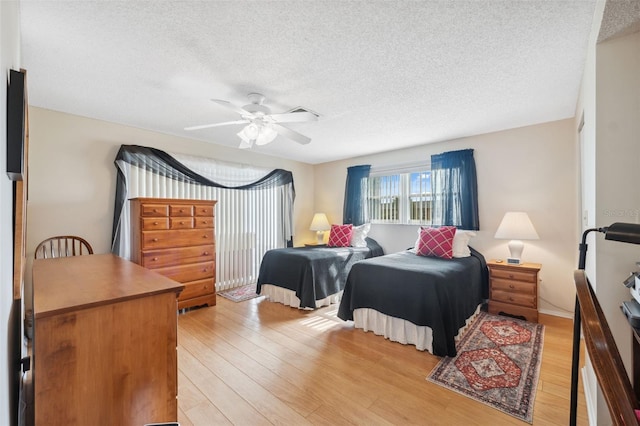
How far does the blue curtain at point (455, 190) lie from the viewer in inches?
150

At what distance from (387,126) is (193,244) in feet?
9.35

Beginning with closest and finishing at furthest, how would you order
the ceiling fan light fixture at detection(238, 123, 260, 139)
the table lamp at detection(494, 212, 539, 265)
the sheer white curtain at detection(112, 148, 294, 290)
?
the ceiling fan light fixture at detection(238, 123, 260, 139) → the table lamp at detection(494, 212, 539, 265) → the sheer white curtain at detection(112, 148, 294, 290)

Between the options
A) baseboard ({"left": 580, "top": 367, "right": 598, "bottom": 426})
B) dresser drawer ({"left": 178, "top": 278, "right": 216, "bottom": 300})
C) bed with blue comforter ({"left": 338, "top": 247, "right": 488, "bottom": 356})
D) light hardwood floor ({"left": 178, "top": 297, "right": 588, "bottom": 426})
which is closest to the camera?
baseboard ({"left": 580, "top": 367, "right": 598, "bottom": 426})

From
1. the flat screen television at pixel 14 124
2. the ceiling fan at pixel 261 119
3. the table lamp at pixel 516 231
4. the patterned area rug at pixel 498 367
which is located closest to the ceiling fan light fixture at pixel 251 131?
the ceiling fan at pixel 261 119

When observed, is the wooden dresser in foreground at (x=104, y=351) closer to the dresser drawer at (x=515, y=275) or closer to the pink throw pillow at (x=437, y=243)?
the pink throw pillow at (x=437, y=243)

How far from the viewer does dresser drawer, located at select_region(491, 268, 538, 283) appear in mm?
3039

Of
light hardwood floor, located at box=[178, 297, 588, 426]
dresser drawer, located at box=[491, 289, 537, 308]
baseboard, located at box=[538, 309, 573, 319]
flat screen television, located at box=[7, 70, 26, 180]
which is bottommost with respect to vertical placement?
light hardwood floor, located at box=[178, 297, 588, 426]

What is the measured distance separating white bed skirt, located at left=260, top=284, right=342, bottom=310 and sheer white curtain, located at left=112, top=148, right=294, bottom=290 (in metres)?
0.88

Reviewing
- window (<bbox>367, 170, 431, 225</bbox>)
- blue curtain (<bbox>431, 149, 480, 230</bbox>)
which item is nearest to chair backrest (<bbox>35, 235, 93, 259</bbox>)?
window (<bbox>367, 170, 431, 225</bbox>)

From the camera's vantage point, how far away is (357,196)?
5.12 metres

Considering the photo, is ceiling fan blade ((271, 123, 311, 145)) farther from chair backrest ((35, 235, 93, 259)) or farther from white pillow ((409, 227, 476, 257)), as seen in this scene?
chair backrest ((35, 235, 93, 259))

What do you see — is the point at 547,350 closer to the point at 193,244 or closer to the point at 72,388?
the point at 72,388

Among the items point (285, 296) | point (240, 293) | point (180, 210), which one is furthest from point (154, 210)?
point (285, 296)

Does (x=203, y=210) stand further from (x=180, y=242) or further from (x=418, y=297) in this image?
(x=418, y=297)
